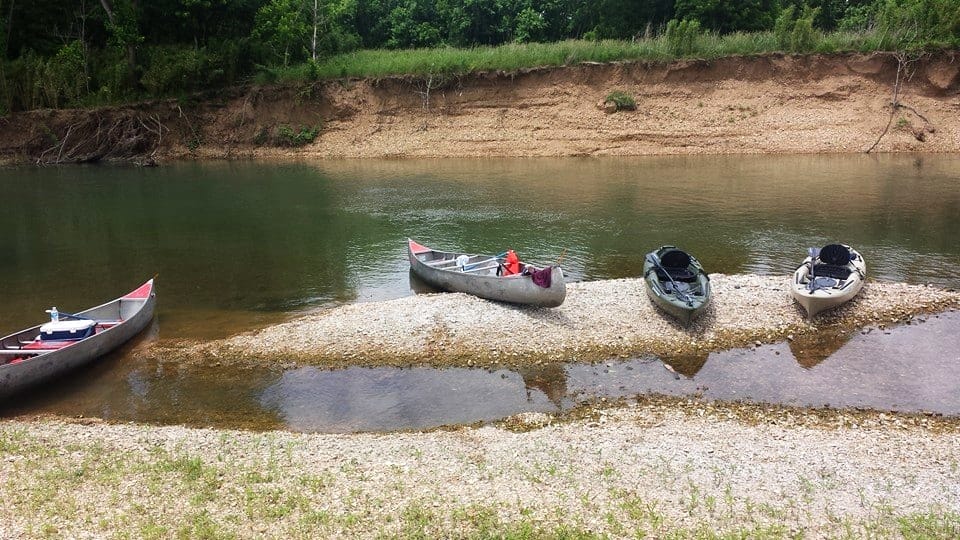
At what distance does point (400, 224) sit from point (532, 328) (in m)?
12.7

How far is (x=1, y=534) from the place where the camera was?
7.98 m

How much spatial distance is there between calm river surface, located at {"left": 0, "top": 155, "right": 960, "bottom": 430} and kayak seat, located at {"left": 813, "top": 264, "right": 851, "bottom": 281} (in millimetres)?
2642

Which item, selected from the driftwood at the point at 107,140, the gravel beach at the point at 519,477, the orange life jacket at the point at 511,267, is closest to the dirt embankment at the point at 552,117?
the driftwood at the point at 107,140

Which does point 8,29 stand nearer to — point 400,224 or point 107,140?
point 107,140

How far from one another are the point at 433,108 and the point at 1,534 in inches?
1718

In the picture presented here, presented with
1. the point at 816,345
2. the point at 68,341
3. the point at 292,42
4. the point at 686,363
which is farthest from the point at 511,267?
the point at 292,42

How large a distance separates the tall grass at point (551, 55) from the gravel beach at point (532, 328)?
34385mm

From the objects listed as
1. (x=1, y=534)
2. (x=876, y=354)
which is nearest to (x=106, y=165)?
(x=1, y=534)

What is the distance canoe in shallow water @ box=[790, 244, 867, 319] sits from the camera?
52.0ft

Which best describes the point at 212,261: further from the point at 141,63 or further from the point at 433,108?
the point at 141,63

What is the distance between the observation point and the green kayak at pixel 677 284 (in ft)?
50.5

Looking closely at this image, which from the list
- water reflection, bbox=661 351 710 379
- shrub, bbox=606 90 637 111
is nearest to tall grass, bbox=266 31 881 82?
shrub, bbox=606 90 637 111

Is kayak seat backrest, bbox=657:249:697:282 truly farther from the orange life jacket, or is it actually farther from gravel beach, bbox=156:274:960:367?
the orange life jacket

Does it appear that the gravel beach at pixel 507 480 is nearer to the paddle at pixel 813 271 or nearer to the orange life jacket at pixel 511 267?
the paddle at pixel 813 271
